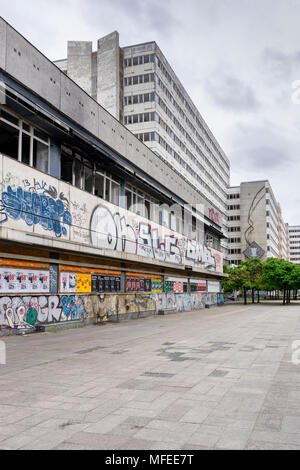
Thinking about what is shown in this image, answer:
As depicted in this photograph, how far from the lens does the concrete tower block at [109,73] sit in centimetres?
6619

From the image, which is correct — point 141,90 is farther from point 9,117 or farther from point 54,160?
point 9,117

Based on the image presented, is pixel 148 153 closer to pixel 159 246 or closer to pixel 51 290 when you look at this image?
pixel 159 246

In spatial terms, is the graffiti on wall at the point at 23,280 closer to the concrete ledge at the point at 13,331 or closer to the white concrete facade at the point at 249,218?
the concrete ledge at the point at 13,331

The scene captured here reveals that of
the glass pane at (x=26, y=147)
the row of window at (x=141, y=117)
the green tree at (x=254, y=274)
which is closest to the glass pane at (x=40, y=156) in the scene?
the glass pane at (x=26, y=147)

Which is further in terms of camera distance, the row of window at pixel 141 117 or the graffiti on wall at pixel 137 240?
the row of window at pixel 141 117

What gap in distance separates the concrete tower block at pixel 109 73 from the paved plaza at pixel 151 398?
58.5m

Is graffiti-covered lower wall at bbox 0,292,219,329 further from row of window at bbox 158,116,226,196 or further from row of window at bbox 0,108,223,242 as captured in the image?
row of window at bbox 158,116,226,196

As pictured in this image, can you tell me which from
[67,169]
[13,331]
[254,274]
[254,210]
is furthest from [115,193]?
[254,210]

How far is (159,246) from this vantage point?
33.8 metres

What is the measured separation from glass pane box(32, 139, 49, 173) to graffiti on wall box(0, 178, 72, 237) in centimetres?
118

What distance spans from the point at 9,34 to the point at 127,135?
40.6 feet

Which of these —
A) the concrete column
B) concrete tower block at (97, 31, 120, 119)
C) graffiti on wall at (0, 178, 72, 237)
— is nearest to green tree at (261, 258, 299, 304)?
concrete tower block at (97, 31, 120, 119)

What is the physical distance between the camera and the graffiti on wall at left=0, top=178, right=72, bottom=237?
1669 centimetres

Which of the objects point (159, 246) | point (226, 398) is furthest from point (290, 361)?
point (159, 246)
